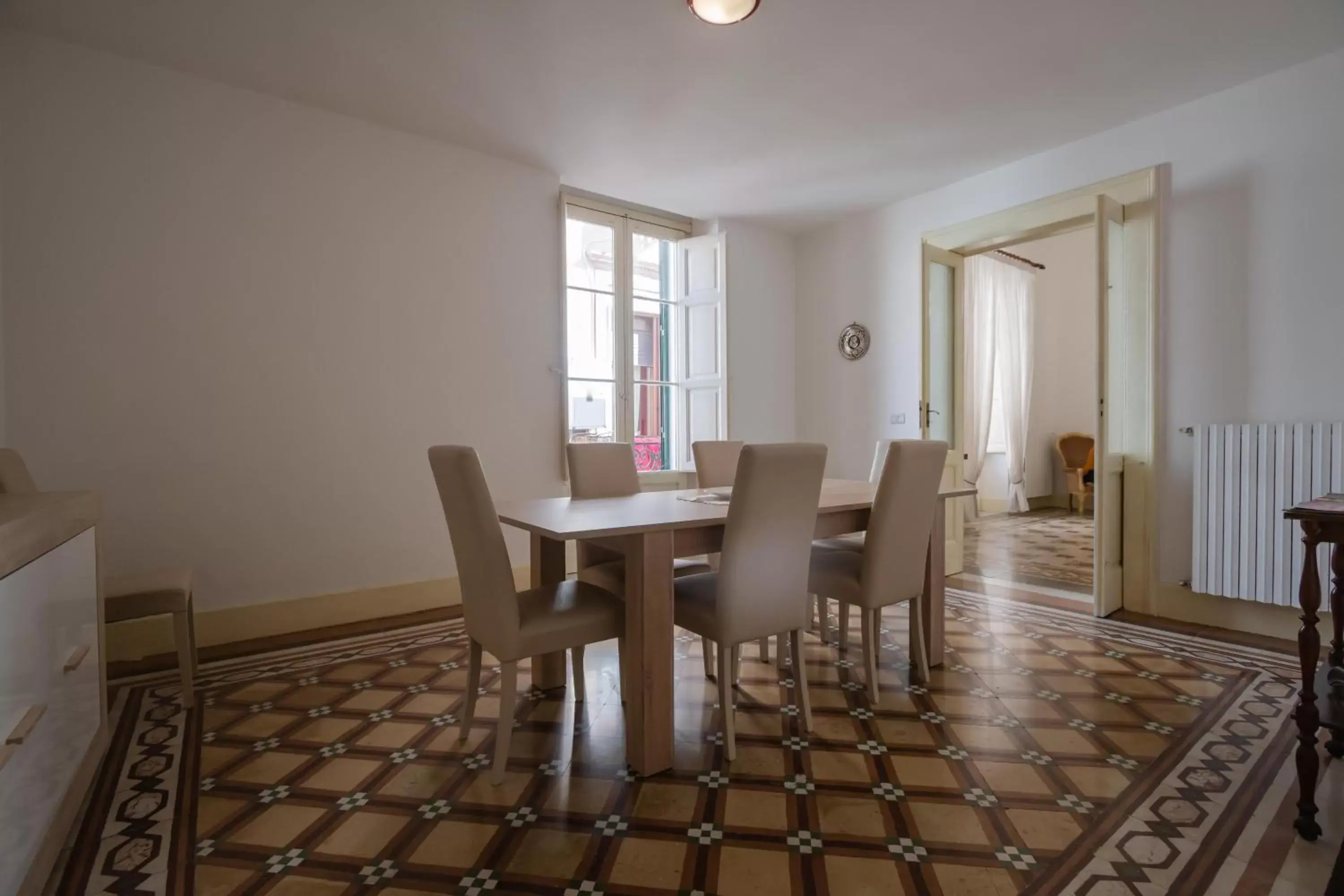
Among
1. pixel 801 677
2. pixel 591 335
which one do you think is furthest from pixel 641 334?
pixel 801 677

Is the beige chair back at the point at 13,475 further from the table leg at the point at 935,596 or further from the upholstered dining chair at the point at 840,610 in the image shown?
the table leg at the point at 935,596

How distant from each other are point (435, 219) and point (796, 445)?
9.23ft

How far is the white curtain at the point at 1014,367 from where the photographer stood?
275 inches

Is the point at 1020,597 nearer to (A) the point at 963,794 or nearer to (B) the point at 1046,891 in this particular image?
(A) the point at 963,794

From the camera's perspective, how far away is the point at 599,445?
287 cm

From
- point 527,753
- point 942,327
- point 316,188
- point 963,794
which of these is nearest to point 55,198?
point 316,188

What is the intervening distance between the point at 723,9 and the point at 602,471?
1.90 meters

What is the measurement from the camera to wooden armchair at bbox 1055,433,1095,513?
709 cm

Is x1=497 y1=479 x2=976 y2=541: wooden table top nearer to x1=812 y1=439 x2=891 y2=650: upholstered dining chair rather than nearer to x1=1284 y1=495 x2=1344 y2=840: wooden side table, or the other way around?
x1=812 y1=439 x2=891 y2=650: upholstered dining chair

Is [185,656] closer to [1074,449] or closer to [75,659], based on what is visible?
[75,659]

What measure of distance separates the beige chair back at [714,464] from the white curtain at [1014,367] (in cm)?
507

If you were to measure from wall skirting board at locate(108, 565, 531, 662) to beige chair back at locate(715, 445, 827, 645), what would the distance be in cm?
157

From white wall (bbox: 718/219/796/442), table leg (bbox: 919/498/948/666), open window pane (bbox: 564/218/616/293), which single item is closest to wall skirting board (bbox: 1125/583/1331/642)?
table leg (bbox: 919/498/948/666)

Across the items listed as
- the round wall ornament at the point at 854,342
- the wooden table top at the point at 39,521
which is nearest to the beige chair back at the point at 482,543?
the wooden table top at the point at 39,521
